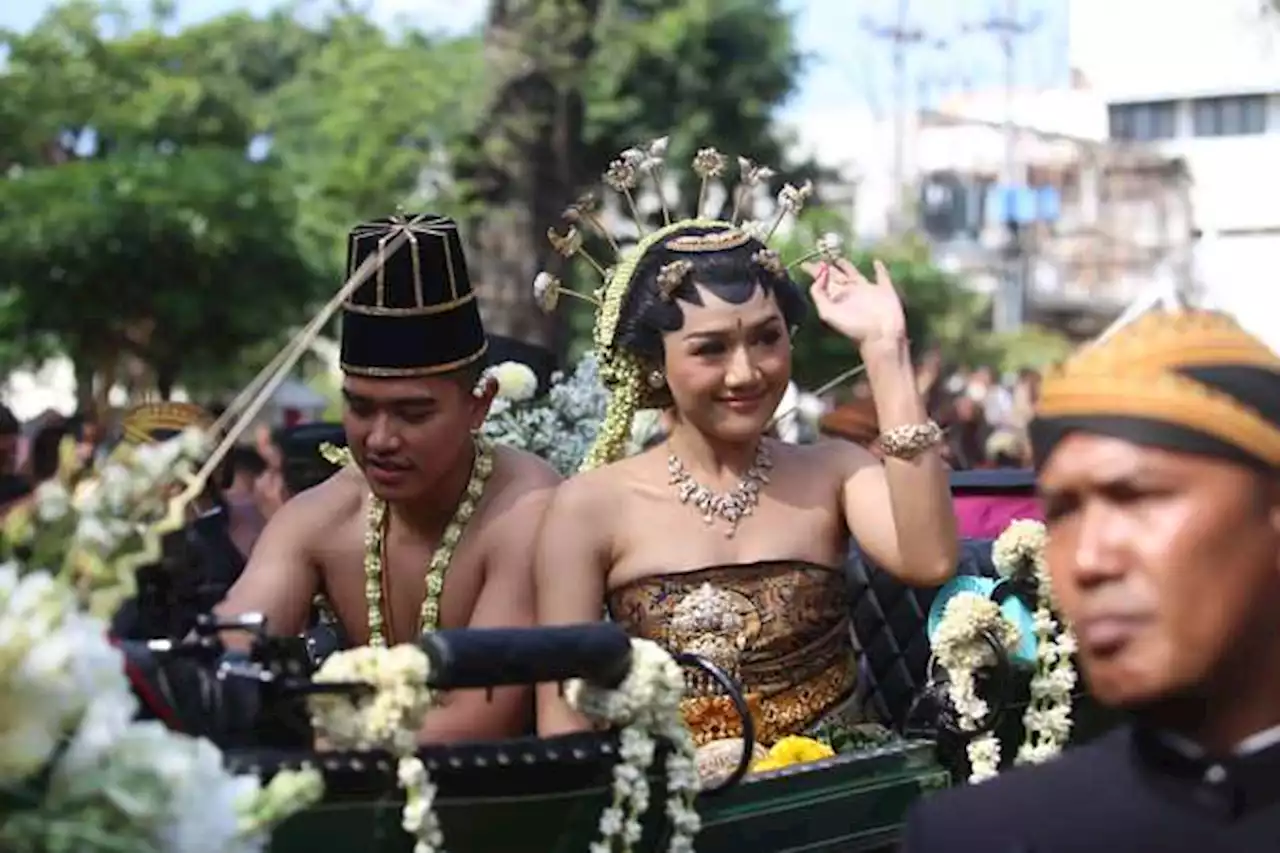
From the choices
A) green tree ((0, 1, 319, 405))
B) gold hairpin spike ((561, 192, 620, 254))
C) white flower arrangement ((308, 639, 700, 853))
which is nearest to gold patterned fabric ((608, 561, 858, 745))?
gold hairpin spike ((561, 192, 620, 254))

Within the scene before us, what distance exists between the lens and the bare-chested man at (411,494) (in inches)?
184

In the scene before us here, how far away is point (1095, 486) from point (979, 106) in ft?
233

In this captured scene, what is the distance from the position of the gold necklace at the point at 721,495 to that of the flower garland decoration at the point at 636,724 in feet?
4.28

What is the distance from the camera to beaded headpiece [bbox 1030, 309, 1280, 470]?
98.9 inches

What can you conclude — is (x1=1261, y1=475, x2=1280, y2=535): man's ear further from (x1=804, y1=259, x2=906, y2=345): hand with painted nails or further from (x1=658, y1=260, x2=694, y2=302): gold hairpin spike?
(x1=658, y1=260, x2=694, y2=302): gold hairpin spike

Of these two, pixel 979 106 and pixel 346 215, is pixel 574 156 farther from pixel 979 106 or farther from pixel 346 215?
pixel 979 106

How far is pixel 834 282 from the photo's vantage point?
16.2 ft

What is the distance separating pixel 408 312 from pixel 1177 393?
2350mm

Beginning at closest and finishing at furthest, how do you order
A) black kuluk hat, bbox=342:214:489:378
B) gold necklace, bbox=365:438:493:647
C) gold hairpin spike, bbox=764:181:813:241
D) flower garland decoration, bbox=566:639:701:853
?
flower garland decoration, bbox=566:639:701:853, black kuluk hat, bbox=342:214:489:378, gold necklace, bbox=365:438:493:647, gold hairpin spike, bbox=764:181:813:241

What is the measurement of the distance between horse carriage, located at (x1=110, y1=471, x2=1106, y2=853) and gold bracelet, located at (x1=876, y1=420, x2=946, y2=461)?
1.78 feet

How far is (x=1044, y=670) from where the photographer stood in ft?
17.2

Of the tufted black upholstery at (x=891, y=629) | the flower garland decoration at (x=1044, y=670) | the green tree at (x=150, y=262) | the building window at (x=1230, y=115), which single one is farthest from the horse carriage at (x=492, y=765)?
the building window at (x=1230, y=115)

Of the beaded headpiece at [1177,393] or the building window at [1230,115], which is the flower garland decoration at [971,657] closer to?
the beaded headpiece at [1177,393]

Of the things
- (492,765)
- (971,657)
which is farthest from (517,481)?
(492,765)
